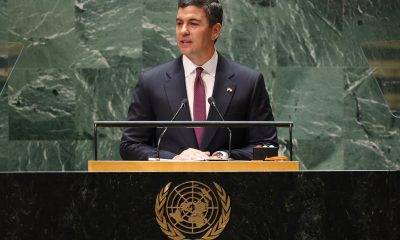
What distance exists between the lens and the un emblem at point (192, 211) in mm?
3529

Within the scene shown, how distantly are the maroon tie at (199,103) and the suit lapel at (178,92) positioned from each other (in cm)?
4

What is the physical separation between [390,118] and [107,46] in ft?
7.86

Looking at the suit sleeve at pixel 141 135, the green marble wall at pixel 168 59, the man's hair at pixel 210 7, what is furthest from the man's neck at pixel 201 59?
the green marble wall at pixel 168 59

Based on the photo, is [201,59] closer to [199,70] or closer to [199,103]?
[199,70]

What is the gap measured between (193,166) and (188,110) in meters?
1.42

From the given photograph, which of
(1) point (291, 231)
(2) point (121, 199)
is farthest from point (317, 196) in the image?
(2) point (121, 199)

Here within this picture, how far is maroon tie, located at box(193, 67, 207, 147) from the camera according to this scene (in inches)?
203

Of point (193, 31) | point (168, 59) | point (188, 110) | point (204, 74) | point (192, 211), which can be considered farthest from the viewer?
point (168, 59)

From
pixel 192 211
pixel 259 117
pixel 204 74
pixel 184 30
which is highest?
pixel 184 30

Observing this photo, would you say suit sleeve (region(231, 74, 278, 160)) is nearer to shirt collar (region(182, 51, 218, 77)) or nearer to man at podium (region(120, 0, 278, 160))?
man at podium (region(120, 0, 278, 160))

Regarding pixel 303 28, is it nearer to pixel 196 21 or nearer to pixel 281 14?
pixel 281 14

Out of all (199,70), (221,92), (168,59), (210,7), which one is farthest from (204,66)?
(168,59)

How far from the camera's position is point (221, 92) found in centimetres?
530

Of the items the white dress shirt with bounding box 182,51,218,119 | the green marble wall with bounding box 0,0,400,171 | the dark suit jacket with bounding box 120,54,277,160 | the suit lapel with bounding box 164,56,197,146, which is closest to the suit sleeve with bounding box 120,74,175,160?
the dark suit jacket with bounding box 120,54,277,160
